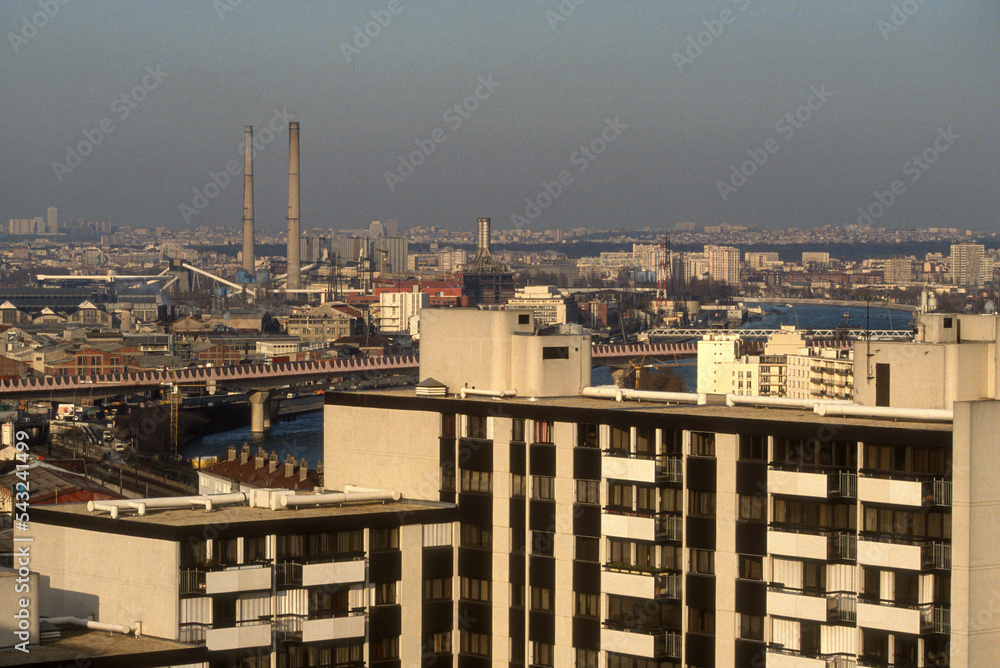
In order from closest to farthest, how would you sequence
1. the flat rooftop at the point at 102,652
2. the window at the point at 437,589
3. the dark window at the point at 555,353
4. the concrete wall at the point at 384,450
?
the flat rooftop at the point at 102,652 → the window at the point at 437,589 → the concrete wall at the point at 384,450 → the dark window at the point at 555,353

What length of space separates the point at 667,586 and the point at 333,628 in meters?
0.94

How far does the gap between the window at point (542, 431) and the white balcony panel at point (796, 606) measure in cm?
88

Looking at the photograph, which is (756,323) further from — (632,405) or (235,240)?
(235,240)

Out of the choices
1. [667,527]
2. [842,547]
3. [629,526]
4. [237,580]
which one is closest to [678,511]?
[667,527]

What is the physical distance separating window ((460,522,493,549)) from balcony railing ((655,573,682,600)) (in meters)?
0.62

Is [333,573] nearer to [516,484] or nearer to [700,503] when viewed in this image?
[516,484]

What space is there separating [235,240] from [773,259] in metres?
34.6

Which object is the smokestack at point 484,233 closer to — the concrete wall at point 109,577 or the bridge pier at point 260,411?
the bridge pier at point 260,411

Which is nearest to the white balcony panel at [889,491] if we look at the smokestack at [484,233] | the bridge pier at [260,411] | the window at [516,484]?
the window at [516,484]

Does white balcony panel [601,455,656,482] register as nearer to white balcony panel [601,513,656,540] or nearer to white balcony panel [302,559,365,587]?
white balcony panel [601,513,656,540]

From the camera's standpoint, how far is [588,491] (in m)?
4.70

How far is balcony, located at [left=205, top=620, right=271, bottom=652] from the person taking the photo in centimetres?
428

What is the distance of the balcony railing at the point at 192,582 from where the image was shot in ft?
14.0

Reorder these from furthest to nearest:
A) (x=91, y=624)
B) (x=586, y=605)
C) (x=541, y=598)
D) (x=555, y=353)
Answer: (x=555, y=353)
(x=541, y=598)
(x=586, y=605)
(x=91, y=624)
